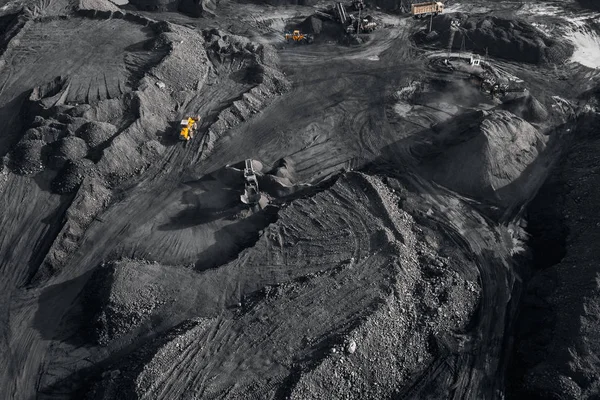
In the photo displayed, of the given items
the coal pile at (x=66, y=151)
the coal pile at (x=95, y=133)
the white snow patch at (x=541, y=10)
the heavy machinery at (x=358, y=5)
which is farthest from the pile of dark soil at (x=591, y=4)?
the coal pile at (x=66, y=151)

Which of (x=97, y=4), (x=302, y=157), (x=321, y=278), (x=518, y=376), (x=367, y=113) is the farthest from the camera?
(x=97, y=4)

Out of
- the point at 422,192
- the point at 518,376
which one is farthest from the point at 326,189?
the point at 518,376

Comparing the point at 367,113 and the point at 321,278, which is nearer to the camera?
the point at 321,278

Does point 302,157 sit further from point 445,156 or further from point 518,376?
point 518,376

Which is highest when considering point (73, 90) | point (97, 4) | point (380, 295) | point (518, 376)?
point (97, 4)

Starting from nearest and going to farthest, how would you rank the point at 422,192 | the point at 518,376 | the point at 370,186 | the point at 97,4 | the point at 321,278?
the point at 518,376 < the point at 321,278 < the point at 370,186 < the point at 422,192 < the point at 97,4

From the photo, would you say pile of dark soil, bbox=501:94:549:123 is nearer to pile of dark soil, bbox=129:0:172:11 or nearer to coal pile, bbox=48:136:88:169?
coal pile, bbox=48:136:88:169

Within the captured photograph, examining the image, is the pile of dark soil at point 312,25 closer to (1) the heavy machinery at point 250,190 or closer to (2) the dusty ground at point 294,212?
(2) the dusty ground at point 294,212

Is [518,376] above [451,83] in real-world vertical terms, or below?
below
